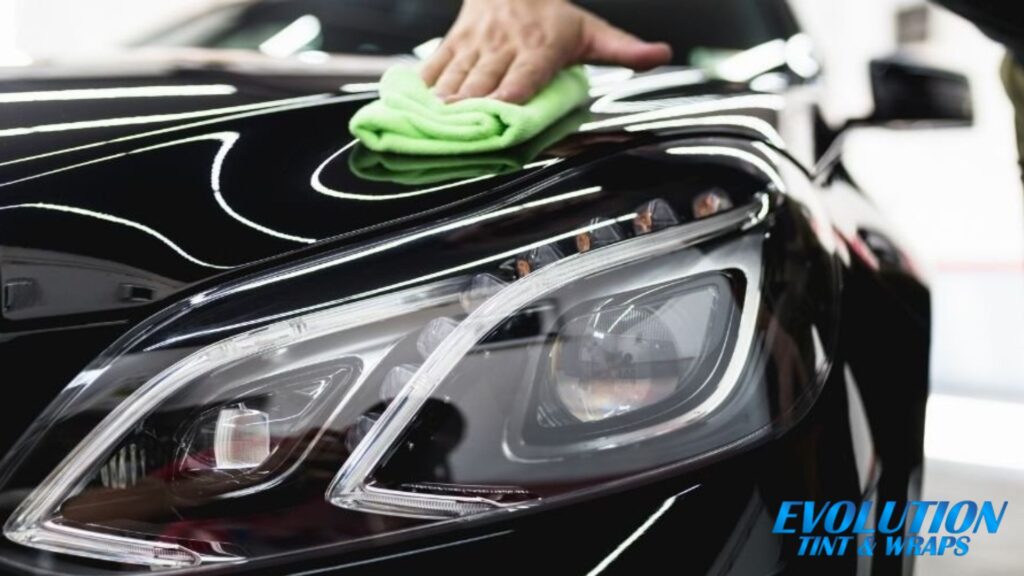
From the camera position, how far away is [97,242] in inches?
29.0

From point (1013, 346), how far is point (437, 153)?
7.29 ft

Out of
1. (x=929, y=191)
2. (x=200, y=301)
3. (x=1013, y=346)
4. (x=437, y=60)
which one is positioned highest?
(x=437, y=60)

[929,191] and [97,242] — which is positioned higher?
[97,242]

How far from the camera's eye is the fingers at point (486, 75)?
3.57ft

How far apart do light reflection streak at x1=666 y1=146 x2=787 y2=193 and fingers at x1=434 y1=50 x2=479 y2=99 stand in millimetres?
350

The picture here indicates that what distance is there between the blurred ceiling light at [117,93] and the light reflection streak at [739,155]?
51 centimetres

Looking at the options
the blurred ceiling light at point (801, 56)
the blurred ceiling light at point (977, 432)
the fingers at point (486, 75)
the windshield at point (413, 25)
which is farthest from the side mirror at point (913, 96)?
the blurred ceiling light at point (977, 432)

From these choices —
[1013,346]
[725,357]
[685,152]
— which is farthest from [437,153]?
[1013,346]

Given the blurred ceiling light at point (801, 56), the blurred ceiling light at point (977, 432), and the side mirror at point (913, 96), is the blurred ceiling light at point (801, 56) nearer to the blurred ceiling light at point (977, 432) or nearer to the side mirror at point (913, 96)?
the side mirror at point (913, 96)

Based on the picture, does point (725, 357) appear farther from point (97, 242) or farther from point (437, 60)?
point (437, 60)

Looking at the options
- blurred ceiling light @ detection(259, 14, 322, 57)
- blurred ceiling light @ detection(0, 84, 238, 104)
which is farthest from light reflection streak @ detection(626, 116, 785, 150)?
blurred ceiling light @ detection(259, 14, 322, 57)

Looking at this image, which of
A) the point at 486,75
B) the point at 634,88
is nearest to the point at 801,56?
the point at 634,88

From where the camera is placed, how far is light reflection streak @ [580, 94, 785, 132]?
3.00 ft

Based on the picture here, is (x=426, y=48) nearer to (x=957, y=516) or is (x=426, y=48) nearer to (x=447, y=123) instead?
(x=447, y=123)
